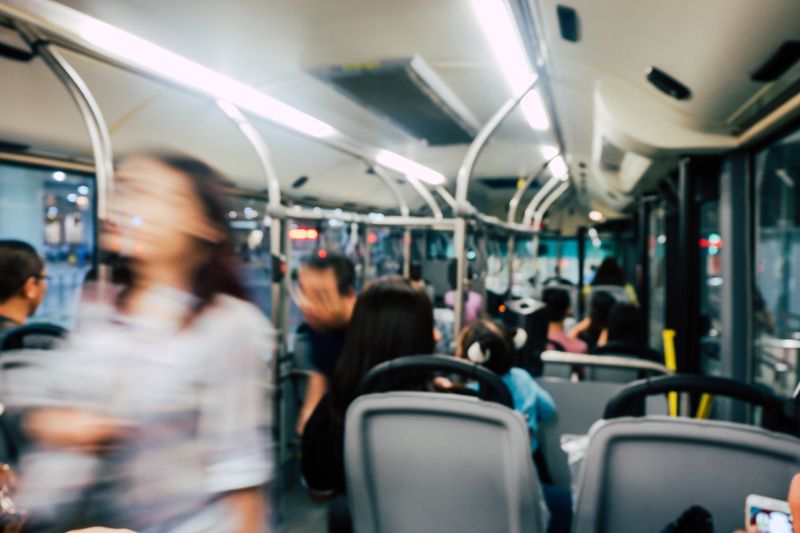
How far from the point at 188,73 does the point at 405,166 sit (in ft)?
8.79

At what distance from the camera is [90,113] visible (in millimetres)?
2816

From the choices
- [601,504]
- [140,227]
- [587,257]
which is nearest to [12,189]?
[140,227]

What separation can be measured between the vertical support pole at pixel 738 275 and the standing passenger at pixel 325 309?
207cm

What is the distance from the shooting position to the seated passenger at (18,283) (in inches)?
95.3

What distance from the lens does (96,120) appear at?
284cm

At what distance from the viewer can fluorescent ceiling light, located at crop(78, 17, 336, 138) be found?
6.84ft

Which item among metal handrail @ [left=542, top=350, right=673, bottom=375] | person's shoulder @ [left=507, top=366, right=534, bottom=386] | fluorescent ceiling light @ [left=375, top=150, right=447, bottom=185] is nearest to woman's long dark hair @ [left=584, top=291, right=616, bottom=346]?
fluorescent ceiling light @ [left=375, top=150, right=447, bottom=185]

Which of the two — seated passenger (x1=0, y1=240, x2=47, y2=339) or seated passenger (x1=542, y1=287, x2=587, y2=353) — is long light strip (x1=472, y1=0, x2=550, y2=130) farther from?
seated passenger (x1=0, y1=240, x2=47, y2=339)

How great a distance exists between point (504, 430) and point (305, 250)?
4.11 m

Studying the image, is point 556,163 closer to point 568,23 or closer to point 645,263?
point 645,263

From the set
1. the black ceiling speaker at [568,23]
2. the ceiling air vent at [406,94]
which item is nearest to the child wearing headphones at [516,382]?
the black ceiling speaker at [568,23]

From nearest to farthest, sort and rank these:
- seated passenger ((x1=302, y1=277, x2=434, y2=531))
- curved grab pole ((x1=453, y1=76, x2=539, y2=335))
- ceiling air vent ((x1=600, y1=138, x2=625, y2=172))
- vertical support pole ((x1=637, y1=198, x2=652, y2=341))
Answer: seated passenger ((x1=302, y1=277, x2=434, y2=531)) < curved grab pole ((x1=453, y1=76, x2=539, y2=335)) < ceiling air vent ((x1=600, y1=138, x2=625, y2=172)) < vertical support pole ((x1=637, y1=198, x2=652, y2=341))

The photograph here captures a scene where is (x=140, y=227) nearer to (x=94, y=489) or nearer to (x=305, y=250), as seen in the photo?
(x=94, y=489)

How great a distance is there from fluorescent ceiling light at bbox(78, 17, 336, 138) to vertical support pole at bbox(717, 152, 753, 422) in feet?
7.78
